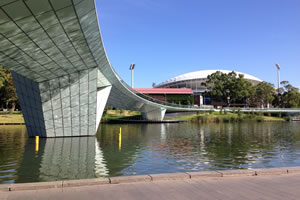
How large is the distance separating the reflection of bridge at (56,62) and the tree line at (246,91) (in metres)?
60.5

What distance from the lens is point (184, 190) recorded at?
6.56m

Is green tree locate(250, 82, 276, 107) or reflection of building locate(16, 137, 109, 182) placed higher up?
green tree locate(250, 82, 276, 107)

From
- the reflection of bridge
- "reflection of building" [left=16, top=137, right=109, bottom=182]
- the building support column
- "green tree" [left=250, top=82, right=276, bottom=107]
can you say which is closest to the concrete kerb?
"reflection of building" [left=16, top=137, right=109, bottom=182]

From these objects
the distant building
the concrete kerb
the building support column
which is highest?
the distant building

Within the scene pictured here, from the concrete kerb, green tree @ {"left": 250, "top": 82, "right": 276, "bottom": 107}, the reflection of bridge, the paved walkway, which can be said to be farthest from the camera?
green tree @ {"left": 250, "top": 82, "right": 276, "bottom": 107}

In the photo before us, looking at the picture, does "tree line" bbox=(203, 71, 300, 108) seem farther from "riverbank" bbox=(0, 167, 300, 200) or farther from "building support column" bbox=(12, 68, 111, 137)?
"riverbank" bbox=(0, 167, 300, 200)

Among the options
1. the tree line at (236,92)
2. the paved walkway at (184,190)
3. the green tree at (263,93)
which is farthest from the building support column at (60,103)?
the green tree at (263,93)

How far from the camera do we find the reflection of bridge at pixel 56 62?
1234 centimetres

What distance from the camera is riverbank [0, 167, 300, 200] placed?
6109 mm

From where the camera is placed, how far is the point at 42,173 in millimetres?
10922

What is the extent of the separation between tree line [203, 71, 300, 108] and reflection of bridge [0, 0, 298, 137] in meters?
60.5

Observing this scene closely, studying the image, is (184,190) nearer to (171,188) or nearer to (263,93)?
(171,188)

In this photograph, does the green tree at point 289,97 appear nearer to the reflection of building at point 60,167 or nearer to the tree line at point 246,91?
the tree line at point 246,91

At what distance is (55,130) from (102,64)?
8.96 m
